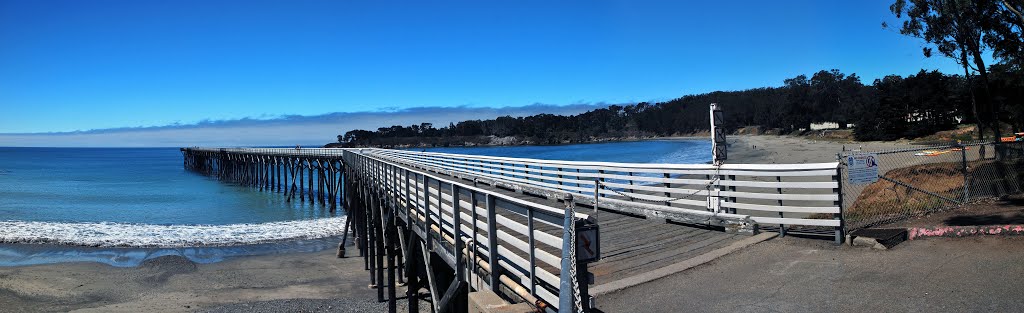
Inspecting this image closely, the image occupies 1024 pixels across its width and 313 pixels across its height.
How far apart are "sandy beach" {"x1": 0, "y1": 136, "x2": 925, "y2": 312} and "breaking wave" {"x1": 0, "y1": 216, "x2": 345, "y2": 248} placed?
3990 millimetres

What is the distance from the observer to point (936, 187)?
12.8 metres

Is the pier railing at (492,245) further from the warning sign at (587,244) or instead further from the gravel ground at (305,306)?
the gravel ground at (305,306)

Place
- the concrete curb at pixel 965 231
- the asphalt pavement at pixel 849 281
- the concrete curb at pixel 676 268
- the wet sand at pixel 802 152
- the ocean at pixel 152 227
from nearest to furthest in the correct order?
1. the asphalt pavement at pixel 849 281
2. the concrete curb at pixel 676 268
3. the concrete curb at pixel 965 231
4. the ocean at pixel 152 227
5. the wet sand at pixel 802 152

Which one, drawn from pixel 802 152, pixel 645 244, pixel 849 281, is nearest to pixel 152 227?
pixel 645 244

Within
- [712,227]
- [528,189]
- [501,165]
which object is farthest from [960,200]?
[501,165]

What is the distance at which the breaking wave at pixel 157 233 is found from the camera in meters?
23.2

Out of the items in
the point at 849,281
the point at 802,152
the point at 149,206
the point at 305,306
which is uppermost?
the point at 849,281

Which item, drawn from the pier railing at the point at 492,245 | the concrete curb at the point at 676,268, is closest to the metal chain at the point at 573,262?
the pier railing at the point at 492,245

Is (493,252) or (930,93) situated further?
(930,93)

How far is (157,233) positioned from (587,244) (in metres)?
27.1

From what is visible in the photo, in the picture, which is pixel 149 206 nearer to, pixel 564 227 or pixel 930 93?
pixel 564 227

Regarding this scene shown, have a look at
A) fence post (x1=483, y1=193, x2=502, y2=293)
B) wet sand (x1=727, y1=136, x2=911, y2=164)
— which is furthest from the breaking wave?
wet sand (x1=727, y1=136, x2=911, y2=164)

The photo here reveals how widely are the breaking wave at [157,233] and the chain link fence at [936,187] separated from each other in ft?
67.2

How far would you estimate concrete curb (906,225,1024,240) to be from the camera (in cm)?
740
